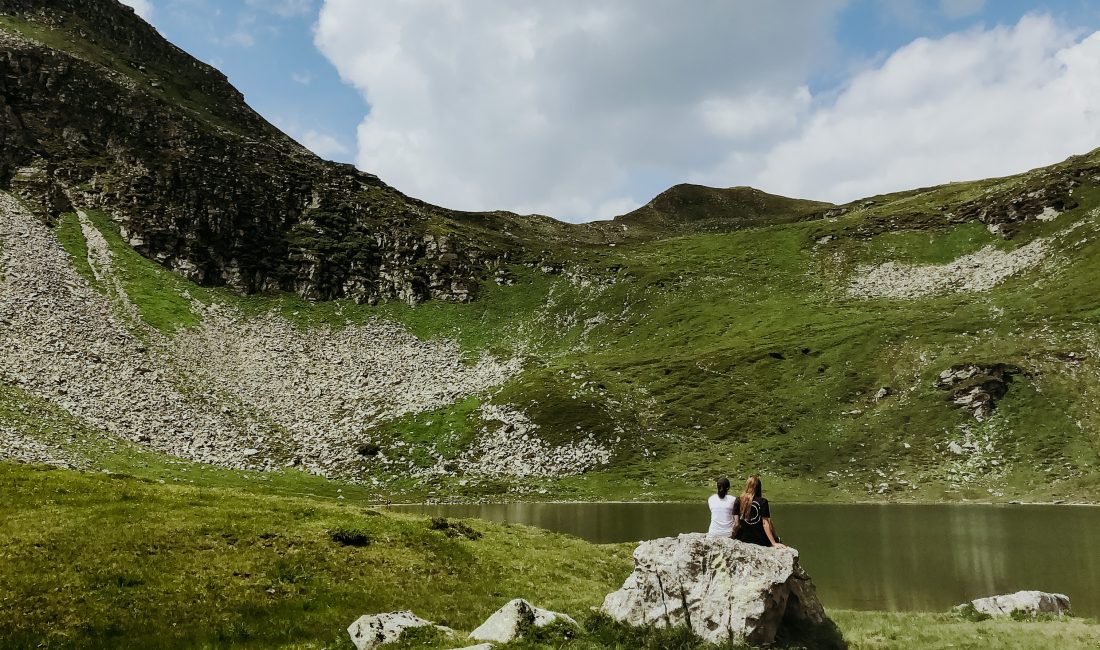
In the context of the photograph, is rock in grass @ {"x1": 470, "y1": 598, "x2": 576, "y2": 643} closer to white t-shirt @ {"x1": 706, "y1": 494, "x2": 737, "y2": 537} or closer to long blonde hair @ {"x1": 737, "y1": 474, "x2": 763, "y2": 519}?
white t-shirt @ {"x1": 706, "y1": 494, "x2": 737, "y2": 537}

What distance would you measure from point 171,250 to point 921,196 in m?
207

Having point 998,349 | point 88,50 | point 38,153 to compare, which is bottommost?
point 998,349

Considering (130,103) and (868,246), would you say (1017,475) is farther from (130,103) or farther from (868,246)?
(130,103)

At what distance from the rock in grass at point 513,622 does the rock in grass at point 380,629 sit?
1527 millimetres

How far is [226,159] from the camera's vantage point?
17162cm

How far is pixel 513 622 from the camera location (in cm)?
1842

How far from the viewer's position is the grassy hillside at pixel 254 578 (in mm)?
19984

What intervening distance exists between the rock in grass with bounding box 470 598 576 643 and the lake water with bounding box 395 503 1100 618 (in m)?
19.4

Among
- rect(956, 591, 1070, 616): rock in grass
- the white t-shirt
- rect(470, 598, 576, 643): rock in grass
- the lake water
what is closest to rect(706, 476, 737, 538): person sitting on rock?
the white t-shirt

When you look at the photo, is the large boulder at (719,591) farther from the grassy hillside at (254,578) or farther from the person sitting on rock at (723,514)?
the person sitting on rock at (723,514)

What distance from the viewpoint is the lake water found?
34.2 meters

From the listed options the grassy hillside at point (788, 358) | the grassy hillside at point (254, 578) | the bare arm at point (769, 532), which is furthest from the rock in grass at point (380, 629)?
the grassy hillside at point (788, 358)

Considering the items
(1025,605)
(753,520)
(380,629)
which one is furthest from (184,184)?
(1025,605)

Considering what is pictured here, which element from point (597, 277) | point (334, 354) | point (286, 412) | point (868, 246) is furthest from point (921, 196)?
point (286, 412)
